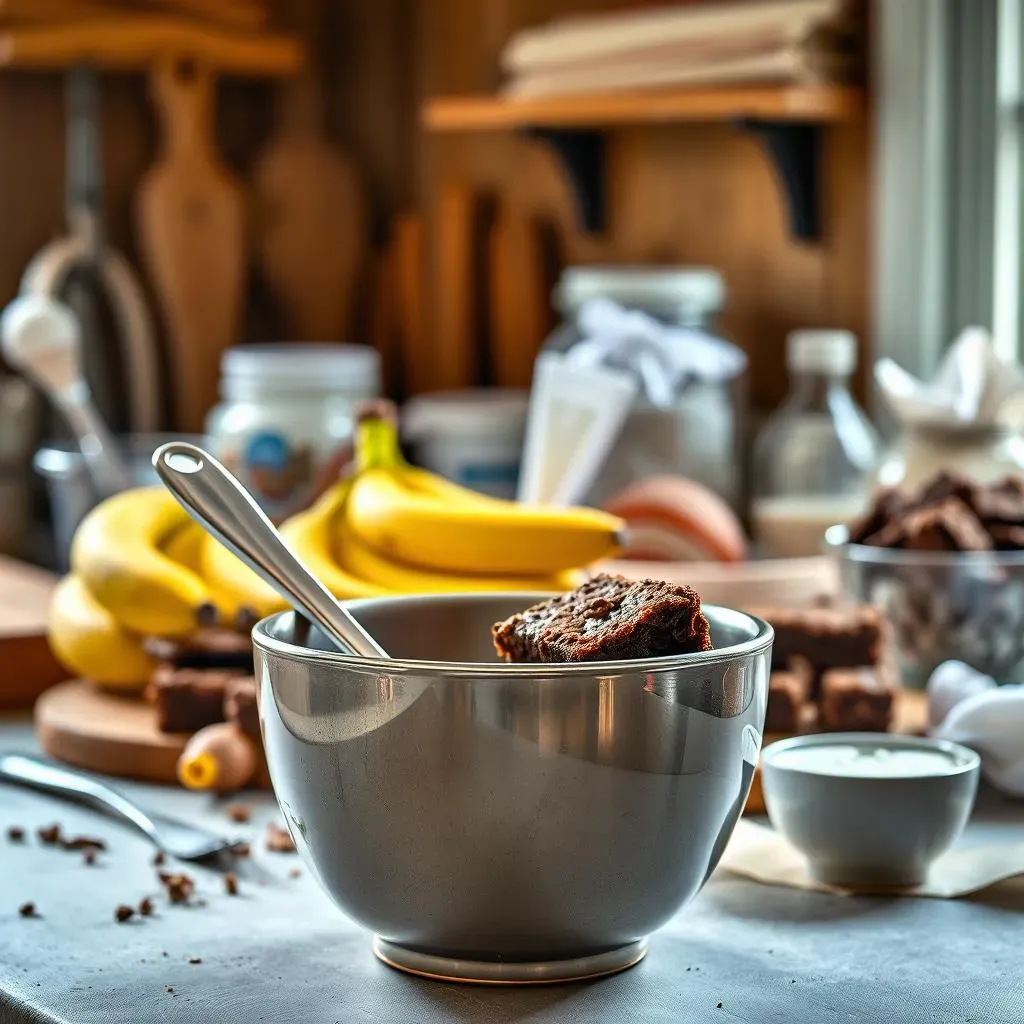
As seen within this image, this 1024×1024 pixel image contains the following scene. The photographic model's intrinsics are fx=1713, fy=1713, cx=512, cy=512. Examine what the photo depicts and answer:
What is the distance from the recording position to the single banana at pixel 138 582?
896 millimetres

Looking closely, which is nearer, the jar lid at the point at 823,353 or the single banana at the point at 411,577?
the single banana at the point at 411,577

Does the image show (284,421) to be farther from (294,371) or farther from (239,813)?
(239,813)

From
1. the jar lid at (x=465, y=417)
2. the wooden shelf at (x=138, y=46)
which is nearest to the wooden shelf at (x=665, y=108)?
the jar lid at (x=465, y=417)

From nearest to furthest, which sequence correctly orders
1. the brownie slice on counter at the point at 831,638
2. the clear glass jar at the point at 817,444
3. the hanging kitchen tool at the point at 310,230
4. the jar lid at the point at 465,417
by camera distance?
the brownie slice on counter at the point at 831,638
the clear glass jar at the point at 817,444
the jar lid at the point at 465,417
the hanging kitchen tool at the point at 310,230

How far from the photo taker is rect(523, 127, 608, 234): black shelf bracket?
157cm

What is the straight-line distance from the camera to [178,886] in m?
0.68

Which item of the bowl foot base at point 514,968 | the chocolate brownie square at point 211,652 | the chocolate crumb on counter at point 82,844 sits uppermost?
the chocolate brownie square at point 211,652

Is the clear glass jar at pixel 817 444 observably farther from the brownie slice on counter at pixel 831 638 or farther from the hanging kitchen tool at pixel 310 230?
the hanging kitchen tool at pixel 310 230

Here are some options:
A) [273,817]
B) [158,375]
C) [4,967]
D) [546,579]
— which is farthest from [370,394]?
[4,967]

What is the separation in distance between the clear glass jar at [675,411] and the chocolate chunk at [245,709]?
0.48m

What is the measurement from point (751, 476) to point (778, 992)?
3.04 feet

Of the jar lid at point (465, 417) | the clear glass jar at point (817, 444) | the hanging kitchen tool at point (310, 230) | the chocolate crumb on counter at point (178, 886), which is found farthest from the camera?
the hanging kitchen tool at point (310, 230)

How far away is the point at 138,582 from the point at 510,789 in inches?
16.2

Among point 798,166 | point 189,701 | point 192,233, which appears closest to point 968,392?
point 798,166
